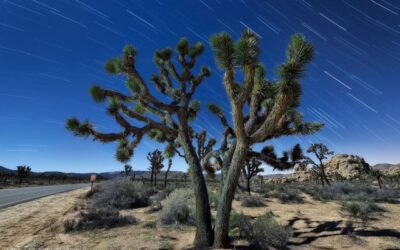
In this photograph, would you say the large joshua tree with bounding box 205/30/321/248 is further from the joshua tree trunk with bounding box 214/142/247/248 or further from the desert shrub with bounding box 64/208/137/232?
the desert shrub with bounding box 64/208/137/232

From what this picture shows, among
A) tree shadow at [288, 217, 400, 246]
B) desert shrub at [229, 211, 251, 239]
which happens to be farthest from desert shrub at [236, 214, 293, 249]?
tree shadow at [288, 217, 400, 246]

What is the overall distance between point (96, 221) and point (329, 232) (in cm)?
718

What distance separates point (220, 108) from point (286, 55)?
3794 mm

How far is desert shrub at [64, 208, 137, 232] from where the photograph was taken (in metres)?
8.56

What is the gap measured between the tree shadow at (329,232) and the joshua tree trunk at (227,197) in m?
2.08

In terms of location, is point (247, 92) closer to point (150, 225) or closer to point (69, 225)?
point (150, 225)

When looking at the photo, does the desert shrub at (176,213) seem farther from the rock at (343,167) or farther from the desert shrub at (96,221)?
the rock at (343,167)

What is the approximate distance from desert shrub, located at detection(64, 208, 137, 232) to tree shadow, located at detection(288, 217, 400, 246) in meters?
5.29

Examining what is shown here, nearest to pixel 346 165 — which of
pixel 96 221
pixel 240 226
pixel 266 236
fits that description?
pixel 240 226

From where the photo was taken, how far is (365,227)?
928cm

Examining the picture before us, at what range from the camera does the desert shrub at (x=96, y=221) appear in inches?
337

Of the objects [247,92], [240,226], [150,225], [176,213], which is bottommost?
[150,225]

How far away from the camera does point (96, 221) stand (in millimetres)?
9094

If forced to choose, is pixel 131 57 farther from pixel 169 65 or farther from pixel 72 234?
pixel 72 234
